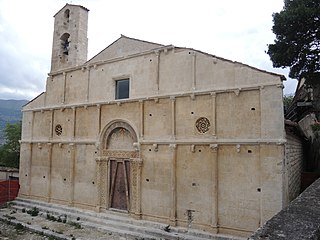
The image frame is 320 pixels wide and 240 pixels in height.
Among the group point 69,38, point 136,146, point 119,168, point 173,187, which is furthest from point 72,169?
point 69,38

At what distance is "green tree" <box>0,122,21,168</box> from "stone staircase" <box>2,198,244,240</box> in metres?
11.5

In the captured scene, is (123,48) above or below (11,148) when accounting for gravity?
above

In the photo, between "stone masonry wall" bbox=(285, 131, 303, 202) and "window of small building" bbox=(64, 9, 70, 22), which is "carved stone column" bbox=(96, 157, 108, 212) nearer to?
"stone masonry wall" bbox=(285, 131, 303, 202)

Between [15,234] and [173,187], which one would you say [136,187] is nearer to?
[173,187]

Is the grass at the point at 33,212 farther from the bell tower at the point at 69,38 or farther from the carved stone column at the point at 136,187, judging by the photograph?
the bell tower at the point at 69,38

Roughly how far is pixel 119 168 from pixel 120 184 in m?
0.82

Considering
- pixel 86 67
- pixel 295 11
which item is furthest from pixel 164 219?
pixel 295 11

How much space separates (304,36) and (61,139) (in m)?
15.5

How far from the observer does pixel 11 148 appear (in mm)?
27828

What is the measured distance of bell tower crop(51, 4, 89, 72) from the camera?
715 inches

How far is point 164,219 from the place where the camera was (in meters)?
12.5

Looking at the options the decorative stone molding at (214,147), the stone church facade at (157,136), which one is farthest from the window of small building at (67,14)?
the decorative stone molding at (214,147)

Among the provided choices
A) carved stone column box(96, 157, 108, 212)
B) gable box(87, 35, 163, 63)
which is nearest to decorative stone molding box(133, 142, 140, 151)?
carved stone column box(96, 157, 108, 212)

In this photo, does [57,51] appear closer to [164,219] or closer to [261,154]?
[164,219]
